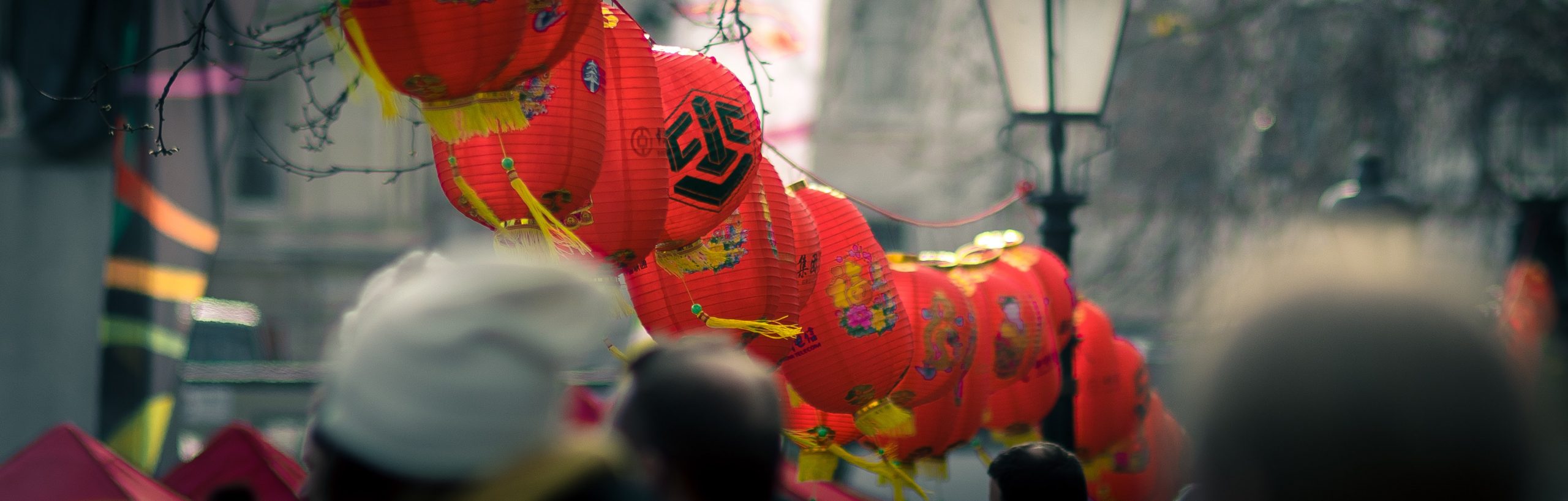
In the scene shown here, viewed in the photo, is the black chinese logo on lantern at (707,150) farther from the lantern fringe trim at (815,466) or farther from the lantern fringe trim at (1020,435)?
the lantern fringe trim at (1020,435)

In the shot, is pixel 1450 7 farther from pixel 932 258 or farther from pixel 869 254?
pixel 869 254

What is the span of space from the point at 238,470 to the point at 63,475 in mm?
1002

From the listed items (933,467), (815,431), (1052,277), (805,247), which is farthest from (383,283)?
(1052,277)

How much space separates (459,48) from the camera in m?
2.55

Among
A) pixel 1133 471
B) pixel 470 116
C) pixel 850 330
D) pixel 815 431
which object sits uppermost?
pixel 470 116

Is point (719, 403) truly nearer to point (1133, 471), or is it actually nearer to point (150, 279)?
point (1133, 471)

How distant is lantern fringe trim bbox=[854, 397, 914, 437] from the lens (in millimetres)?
3982

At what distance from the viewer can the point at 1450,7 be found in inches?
394

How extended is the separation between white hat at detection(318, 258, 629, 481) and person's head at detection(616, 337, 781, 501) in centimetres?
36

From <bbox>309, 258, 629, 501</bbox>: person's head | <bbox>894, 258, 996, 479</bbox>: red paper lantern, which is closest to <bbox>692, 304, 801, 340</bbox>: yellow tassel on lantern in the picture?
<bbox>894, 258, 996, 479</bbox>: red paper lantern

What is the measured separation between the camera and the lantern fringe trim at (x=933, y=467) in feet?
15.5

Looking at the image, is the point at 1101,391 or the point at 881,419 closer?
the point at 881,419

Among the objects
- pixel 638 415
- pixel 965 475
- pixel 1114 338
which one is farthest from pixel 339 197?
pixel 638 415

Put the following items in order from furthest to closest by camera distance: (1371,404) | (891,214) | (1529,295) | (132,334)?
(1529,295), (132,334), (891,214), (1371,404)
